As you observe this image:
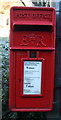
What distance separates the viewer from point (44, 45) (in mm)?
2949

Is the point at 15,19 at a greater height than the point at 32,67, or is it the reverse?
the point at 15,19

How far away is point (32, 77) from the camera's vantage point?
117 inches

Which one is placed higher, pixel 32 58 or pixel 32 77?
pixel 32 58

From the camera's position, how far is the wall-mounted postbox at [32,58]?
2.90m

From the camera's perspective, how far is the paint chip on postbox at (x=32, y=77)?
9.70ft

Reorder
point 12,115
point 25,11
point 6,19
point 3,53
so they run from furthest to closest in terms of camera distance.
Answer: point 6,19
point 3,53
point 12,115
point 25,11

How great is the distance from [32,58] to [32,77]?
0.22 metres

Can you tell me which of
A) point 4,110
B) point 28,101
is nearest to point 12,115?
point 4,110

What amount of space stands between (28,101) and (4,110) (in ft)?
2.54

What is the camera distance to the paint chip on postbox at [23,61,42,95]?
2957mm

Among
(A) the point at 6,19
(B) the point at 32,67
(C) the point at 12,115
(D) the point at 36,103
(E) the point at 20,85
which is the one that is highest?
(A) the point at 6,19

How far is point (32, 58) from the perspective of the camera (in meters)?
2.95

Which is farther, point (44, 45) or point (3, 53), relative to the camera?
point (3, 53)

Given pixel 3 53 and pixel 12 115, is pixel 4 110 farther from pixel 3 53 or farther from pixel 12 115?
pixel 3 53
